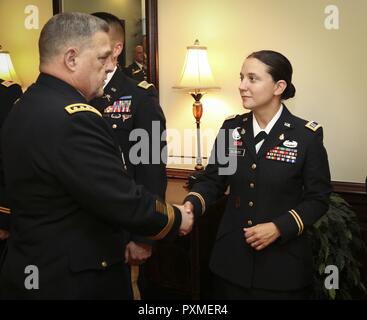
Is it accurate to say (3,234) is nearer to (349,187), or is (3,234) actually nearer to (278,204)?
(278,204)

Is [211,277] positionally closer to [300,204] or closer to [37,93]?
[300,204]

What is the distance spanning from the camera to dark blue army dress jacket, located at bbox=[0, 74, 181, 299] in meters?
1.33

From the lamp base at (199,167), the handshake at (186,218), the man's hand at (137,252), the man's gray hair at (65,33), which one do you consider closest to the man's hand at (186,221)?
the handshake at (186,218)

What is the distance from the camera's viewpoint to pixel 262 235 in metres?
1.74

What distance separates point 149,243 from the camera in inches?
78.2

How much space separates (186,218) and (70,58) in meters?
0.71

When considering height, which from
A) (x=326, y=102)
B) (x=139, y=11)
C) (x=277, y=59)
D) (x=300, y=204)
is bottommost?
(x=300, y=204)

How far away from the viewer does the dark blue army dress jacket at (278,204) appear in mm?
1782

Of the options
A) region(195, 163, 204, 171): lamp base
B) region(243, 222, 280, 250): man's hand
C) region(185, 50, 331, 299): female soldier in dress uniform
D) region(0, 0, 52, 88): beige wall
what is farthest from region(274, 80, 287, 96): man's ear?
region(0, 0, 52, 88): beige wall
